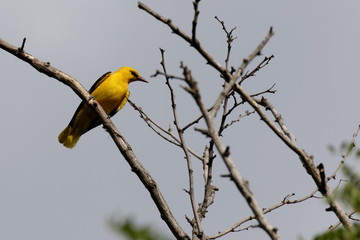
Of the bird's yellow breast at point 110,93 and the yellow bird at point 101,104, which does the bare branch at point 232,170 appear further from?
the bird's yellow breast at point 110,93

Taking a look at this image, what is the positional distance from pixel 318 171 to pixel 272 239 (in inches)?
39.6

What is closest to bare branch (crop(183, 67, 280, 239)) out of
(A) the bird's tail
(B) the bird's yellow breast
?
(B) the bird's yellow breast

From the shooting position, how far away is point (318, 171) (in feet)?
8.26

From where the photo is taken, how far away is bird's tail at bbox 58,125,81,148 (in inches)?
318

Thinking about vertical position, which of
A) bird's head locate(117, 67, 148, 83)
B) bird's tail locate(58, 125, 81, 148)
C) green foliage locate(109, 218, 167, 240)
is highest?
bird's head locate(117, 67, 148, 83)

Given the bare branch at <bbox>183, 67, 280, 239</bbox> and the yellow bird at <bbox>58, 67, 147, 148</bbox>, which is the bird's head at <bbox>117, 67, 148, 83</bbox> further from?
the bare branch at <bbox>183, 67, 280, 239</bbox>

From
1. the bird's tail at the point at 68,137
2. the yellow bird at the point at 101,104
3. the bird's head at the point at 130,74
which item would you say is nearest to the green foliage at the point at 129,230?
the yellow bird at the point at 101,104

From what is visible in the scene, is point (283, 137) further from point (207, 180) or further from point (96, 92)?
point (96, 92)

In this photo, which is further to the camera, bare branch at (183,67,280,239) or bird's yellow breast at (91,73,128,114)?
bird's yellow breast at (91,73,128,114)

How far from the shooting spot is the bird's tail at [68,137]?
8070 millimetres

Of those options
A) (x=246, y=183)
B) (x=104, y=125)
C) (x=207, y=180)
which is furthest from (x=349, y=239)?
(x=104, y=125)

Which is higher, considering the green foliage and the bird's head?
the bird's head

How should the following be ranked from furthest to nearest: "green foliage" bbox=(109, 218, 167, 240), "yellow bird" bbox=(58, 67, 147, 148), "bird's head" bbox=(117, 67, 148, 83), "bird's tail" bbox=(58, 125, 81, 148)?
"bird's head" bbox=(117, 67, 148, 83), "bird's tail" bbox=(58, 125, 81, 148), "yellow bird" bbox=(58, 67, 147, 148), "green foliage" bbox=(109, 218, 167, 240)

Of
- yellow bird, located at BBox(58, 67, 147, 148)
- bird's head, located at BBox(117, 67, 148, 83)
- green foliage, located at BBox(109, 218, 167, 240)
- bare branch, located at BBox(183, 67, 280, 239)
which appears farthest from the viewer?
bird's head, located at BBox(117, 67, 148, 83)
